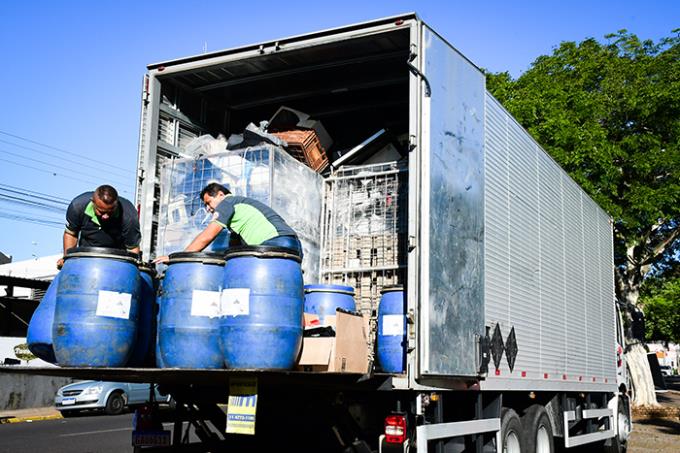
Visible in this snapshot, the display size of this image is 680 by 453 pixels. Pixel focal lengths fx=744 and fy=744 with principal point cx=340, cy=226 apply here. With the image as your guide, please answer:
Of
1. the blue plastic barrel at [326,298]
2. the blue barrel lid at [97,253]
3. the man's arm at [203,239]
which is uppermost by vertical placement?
the man's arm at [203,239]

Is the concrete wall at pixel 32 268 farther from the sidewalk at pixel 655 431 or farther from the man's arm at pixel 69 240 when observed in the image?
the man's arm at pixel 69 240

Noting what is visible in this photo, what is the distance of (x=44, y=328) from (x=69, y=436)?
27.5ft

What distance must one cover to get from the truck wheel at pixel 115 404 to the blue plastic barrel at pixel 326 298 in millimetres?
12592

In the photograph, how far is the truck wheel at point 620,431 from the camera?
11.1m

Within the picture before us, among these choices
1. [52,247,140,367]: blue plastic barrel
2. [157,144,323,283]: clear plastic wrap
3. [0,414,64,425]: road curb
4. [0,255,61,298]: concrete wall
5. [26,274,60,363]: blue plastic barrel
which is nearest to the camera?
[52,247,140,367]: blue plastic barrel

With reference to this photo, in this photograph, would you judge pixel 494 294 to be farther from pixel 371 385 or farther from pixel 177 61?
pixel 177 61

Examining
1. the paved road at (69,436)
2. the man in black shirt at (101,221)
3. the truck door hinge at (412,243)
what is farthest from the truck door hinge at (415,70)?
the paved road at (69,436)

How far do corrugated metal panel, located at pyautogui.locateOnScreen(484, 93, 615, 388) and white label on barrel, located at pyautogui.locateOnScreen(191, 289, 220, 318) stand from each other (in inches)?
108

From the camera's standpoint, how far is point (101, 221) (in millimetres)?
5746

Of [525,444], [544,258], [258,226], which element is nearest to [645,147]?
[544,258]

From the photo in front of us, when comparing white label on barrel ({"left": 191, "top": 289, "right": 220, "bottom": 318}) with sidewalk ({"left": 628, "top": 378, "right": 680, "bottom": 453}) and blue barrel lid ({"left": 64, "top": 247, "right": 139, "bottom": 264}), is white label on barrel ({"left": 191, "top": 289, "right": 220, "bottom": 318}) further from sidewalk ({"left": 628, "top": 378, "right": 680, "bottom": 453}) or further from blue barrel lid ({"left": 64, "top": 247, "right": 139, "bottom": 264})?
sidewalk ({"left": 628, "top": 378, "right": 680, "bottom": 453})

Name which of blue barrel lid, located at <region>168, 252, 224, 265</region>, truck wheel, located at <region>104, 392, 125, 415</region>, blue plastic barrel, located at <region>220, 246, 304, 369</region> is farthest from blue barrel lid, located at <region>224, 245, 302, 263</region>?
truck wheel, located at <region>104, 392, 125, 415</region>

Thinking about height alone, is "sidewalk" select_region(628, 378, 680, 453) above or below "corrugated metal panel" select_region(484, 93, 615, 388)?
below

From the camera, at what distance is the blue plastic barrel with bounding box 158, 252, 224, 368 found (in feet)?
15.4
